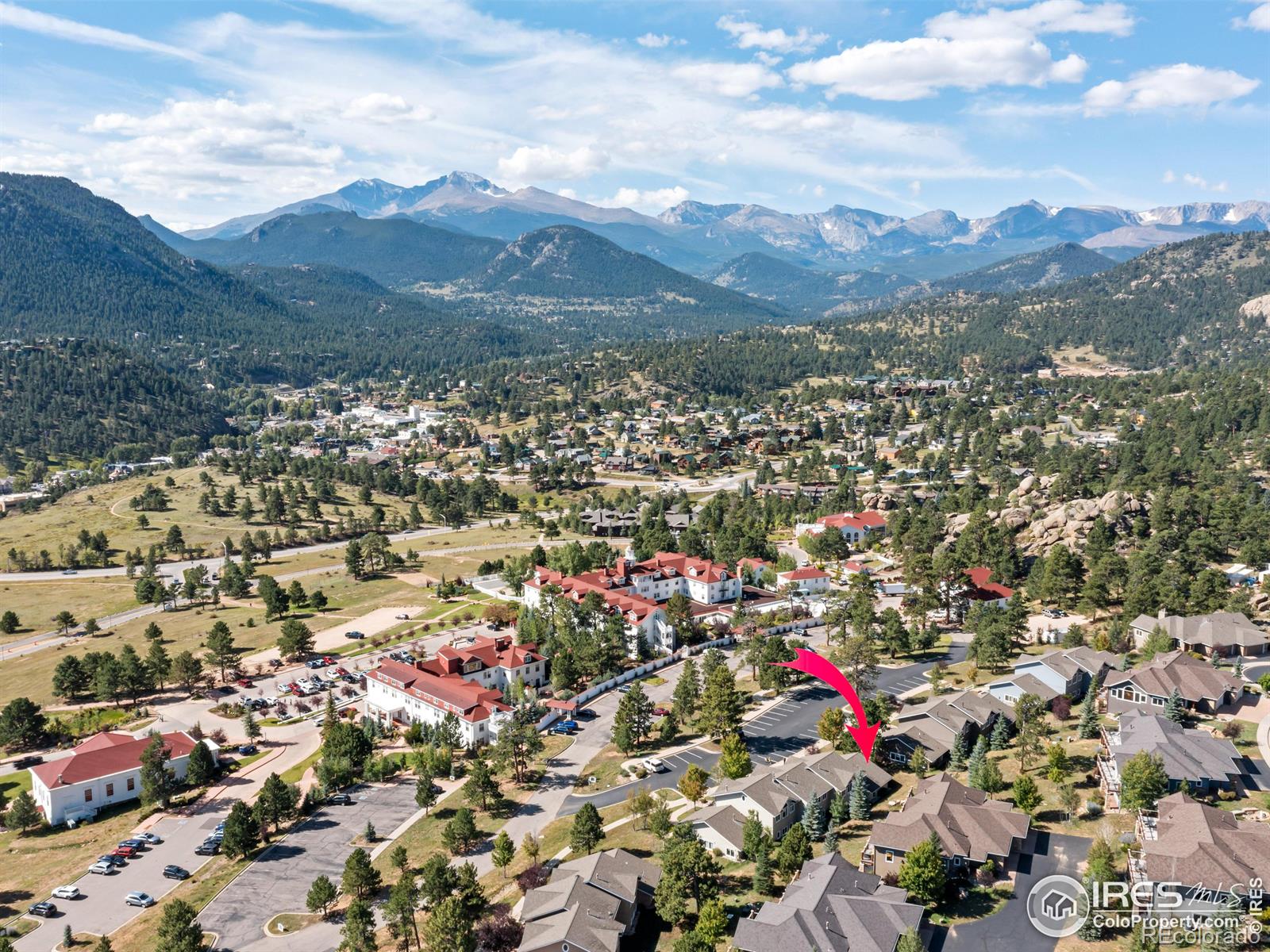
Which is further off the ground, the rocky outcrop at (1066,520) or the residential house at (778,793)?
the rocky outcrop at (1066,520)

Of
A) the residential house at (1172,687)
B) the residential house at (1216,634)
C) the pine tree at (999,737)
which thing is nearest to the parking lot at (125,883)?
the pine tree at (999,737)

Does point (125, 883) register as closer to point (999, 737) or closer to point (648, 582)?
point (648, 582)

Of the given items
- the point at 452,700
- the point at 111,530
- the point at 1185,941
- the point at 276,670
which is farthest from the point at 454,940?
the point at 111,530

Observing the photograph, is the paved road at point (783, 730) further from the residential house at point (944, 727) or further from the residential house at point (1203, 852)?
the residential house at point (1203, 852)

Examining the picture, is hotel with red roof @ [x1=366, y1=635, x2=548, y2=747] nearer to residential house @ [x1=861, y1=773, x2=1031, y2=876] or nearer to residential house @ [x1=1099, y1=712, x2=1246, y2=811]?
residential house @ [x1=861, y1=773, x2=1031, y2=876]

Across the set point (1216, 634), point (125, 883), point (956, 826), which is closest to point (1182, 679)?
point (1216, 634)

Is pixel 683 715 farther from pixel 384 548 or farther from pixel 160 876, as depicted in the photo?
pixel 384 548
